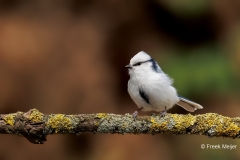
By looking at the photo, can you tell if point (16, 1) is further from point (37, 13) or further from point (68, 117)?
point (68, 117)

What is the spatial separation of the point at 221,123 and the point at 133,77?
0.77m

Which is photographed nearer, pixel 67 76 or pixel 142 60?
pixel 142 60

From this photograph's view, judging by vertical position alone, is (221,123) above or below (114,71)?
below

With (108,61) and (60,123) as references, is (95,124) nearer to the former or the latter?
(60,123)

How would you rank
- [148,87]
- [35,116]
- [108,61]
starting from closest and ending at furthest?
[35,116] → [148,87] → [108,61]

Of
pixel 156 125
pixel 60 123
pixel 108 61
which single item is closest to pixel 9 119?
pixel 60 123

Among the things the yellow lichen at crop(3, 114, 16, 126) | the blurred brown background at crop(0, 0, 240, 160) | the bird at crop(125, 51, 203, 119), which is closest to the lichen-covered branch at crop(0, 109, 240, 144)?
the yellow lichen at crop(3, 114, 16, 126)

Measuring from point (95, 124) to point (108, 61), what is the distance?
2412 millimetres

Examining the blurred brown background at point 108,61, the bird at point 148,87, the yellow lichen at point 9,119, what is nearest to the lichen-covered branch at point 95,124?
the yellow lichen at point 9,119

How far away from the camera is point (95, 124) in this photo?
2.68 m

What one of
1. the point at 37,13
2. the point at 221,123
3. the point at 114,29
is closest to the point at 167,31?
the point at 114,29

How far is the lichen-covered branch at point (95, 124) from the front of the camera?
2.67 m

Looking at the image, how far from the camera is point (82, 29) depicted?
5180 millimetres

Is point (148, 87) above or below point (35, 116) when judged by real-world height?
above
